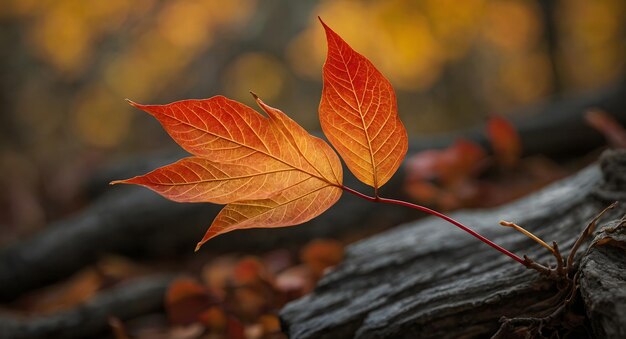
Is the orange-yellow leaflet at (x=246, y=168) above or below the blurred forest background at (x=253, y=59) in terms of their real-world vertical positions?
below

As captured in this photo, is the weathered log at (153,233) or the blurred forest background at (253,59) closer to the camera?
the weathered log at (153,233)

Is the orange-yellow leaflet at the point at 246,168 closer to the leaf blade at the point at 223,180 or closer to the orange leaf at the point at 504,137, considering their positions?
the leaf blade at the point at 223,180

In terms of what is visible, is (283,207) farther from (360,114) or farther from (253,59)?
(253,59)

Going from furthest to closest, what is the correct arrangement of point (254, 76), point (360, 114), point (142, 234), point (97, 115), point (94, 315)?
point (254, 76) < point (97, 115) < point (142, 234) < point (94, 315) < point (360, 114)

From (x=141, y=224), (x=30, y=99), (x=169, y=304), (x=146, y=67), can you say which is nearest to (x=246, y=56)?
(x=146, y=67)

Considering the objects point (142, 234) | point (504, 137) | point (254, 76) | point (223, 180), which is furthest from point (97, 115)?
point (223, 180)

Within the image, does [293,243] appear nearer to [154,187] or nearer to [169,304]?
[169,304]

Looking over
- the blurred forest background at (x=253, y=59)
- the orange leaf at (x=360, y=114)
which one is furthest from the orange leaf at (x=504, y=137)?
the blurred forest background at (x=253, y=59)
